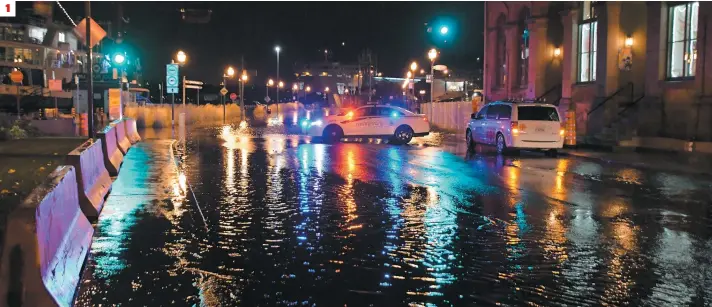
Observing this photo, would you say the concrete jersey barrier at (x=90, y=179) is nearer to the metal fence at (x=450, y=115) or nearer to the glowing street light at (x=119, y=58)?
the glowing street light at (x=119, y=58)

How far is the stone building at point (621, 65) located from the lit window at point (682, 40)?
0.03 meters

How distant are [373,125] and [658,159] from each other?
10891mm

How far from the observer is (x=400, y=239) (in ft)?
27.1

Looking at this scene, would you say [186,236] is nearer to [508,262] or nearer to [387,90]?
[508,262]

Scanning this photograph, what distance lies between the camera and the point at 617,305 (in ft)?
18.5

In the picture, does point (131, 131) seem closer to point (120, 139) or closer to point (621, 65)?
point (120, 139)

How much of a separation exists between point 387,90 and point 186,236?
94285 mm

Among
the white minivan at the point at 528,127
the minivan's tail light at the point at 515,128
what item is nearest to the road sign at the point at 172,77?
the white minivan at the point at 528,127

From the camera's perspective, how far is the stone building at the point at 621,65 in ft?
71.7

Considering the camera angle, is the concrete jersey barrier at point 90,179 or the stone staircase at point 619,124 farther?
the stone staircase at point 619,124

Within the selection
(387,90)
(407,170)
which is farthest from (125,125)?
(387,90)

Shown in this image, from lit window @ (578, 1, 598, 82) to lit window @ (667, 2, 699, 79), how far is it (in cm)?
483

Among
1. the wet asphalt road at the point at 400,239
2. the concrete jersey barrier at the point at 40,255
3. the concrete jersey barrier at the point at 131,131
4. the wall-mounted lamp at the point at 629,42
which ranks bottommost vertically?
the wet asphalt road at the point at 400,239

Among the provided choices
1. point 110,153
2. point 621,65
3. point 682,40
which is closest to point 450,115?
point 621,65
